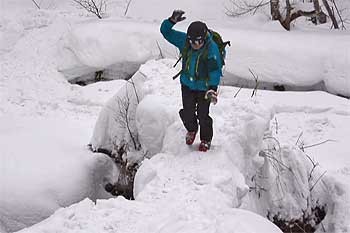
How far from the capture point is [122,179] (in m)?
6.59

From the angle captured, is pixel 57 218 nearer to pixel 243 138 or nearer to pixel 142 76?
pixel 243 138

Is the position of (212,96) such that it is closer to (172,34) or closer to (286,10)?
(172,34)

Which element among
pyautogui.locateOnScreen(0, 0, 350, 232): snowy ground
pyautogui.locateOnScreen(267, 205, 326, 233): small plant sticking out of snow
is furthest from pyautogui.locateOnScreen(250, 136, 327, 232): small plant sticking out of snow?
pyautogui.locateOnScreen(0, 0, 350, 232): snowy ground

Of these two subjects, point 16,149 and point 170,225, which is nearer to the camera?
point 170,225

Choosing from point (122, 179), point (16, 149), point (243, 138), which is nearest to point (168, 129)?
point (243, 138)

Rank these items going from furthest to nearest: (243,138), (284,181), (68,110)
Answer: (68,110) → (284,181) → (243,138)

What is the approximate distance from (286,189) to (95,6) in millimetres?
8043

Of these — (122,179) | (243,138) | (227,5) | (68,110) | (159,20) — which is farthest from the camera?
(227,5)

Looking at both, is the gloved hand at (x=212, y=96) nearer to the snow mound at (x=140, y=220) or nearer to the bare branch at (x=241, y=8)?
the snow mound at (x=140, y=220)

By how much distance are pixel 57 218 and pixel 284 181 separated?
2.75 m

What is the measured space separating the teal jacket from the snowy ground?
66 centimetres

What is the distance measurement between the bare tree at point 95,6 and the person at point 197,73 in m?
7.82

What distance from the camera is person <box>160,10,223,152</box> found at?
4773 millimetres

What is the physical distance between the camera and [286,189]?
229 inches
